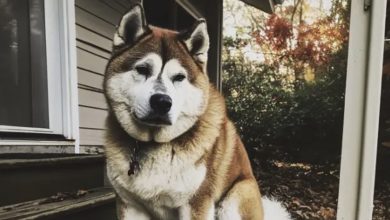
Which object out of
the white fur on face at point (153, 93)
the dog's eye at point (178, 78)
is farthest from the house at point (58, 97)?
the dog's eye at point (178, 78)

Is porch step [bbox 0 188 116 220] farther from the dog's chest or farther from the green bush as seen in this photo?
the green bush

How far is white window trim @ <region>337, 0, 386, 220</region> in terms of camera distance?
4.48 feet

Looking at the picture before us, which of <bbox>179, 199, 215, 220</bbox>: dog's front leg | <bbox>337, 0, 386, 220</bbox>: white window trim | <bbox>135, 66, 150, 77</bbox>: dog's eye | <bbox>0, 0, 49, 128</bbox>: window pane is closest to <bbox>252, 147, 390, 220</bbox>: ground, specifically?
<bbox>337, 0, 386, 220</bbox>: white window trim

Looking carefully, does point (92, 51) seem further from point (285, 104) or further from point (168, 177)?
point (285, 104)

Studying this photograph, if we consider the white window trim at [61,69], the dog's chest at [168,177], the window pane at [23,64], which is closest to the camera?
the dog's chest at [168,177]

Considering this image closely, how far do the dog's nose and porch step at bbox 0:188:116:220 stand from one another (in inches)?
23.8

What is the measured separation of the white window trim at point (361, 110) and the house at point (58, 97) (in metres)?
0.35

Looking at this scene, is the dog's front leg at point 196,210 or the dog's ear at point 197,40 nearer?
the dog's ear at point 197,40

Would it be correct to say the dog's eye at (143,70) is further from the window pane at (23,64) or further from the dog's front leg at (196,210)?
the window pane at (23,64)

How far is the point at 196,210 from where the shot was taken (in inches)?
51.1

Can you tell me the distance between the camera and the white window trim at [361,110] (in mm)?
1364

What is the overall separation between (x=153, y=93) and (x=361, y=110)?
804 mm

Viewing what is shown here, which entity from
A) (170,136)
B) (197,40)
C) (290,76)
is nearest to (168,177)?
(170,136)

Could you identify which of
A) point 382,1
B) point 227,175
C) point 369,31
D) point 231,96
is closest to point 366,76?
point 369,31
